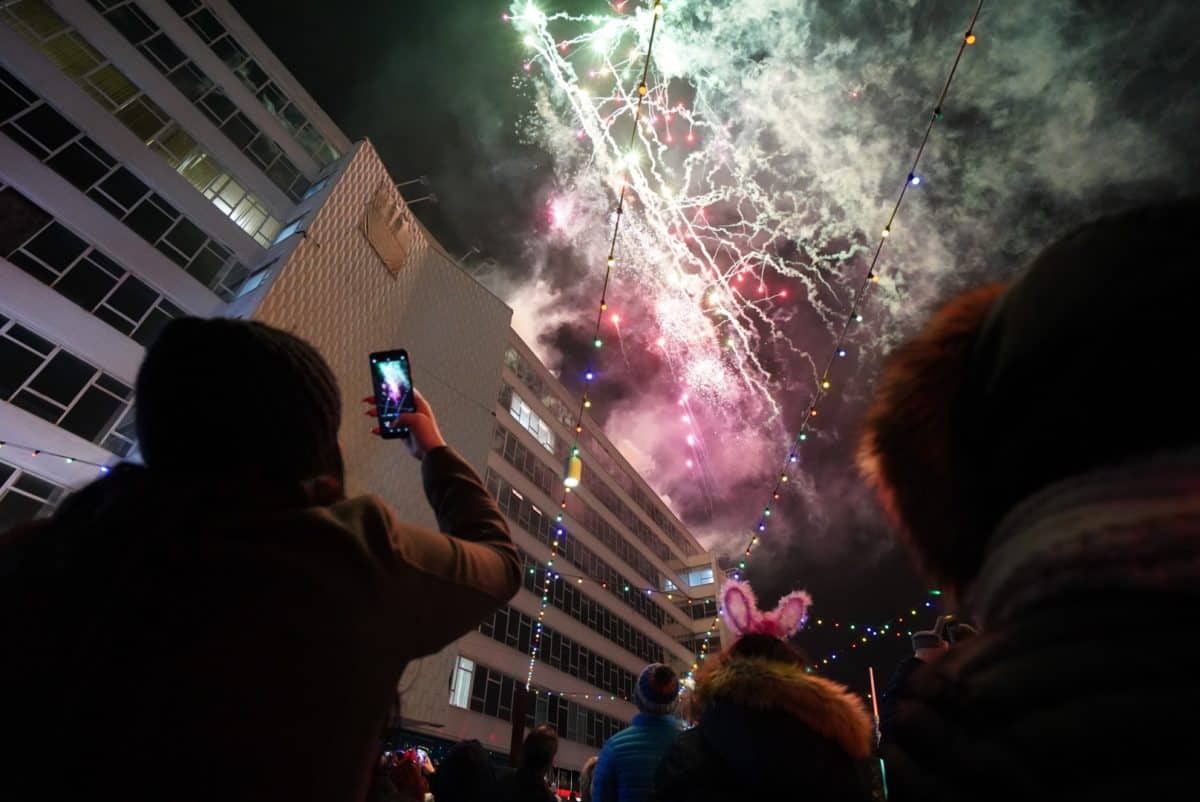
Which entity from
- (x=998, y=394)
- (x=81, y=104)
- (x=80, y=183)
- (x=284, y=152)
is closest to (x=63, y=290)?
(x=80, y=183)

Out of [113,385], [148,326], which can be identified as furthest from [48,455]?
[148,326]

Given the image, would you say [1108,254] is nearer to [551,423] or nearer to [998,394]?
[998,394]

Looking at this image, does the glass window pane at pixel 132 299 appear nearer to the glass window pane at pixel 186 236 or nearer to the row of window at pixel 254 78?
the glass window pane at pixel 186 236

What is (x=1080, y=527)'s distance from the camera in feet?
1.72

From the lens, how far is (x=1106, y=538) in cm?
50

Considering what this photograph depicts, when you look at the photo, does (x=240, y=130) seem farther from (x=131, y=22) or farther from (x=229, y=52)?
(x=131, y=22)

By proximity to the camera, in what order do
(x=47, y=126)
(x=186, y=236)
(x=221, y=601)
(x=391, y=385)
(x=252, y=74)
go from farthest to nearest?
(x=252, y=74) → (x=186, y=236) → (x=47, y=126) → (x=391, y=385) → (x=221, y=601)

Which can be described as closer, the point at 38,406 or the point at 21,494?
the point at 21,494

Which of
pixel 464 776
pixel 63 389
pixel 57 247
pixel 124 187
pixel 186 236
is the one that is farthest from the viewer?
pixel 186 236

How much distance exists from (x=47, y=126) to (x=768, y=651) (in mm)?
19671

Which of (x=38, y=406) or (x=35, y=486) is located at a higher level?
(x=38, y=406)

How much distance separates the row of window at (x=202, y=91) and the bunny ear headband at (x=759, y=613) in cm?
2113

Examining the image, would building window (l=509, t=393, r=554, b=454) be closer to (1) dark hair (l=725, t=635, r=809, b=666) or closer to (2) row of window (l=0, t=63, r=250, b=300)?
(2) row of window (l=0, t=63, r=250, b=300)

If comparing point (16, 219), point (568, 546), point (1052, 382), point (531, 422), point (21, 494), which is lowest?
point (1052, 382)
